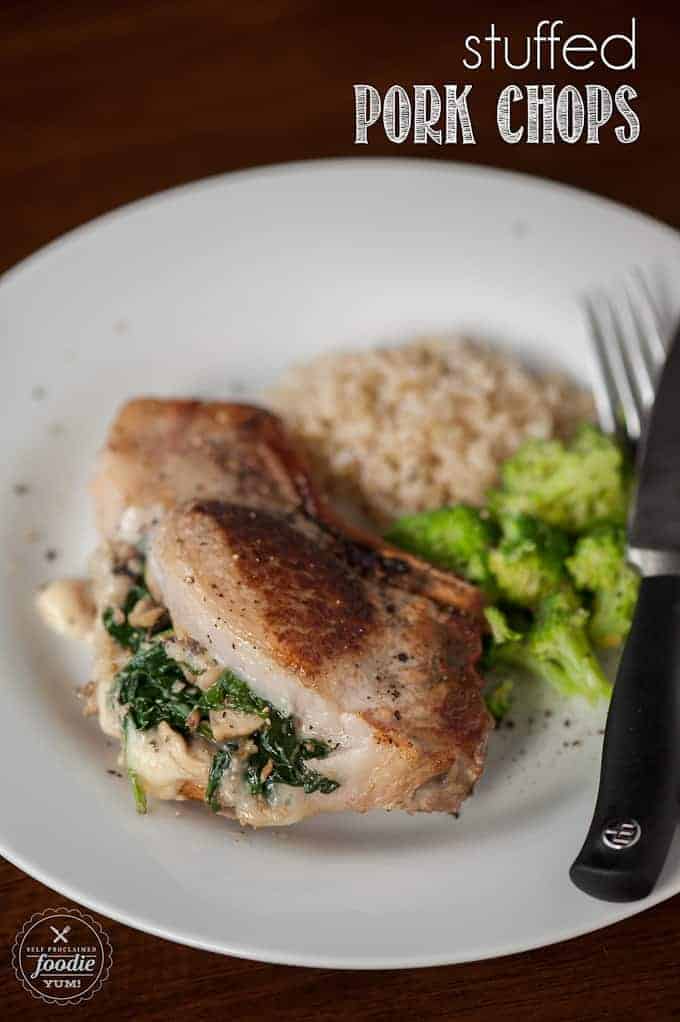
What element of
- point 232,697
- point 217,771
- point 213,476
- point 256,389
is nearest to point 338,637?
point 232,697

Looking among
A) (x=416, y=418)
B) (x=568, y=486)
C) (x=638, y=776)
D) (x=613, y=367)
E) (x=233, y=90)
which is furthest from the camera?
(x=233, y=90)

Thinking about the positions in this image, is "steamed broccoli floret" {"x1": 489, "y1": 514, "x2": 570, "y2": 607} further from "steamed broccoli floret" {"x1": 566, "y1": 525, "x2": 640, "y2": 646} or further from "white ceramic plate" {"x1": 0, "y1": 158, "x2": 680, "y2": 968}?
"white ceramic plate" {"x1": 0, "y1": 158, "x2": 680, "y2": 968}

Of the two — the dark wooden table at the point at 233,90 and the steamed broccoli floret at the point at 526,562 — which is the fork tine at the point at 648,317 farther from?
the steamed broccoli floret at the point at 526,562

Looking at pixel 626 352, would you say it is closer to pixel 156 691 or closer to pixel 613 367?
pixel 613 367

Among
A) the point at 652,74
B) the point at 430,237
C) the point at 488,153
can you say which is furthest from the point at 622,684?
the point at 652,74

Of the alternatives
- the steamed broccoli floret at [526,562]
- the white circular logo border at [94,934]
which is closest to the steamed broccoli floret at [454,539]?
the steamed broccoli floret at [526,562]

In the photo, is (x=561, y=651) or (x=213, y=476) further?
(x=213, y=476)
